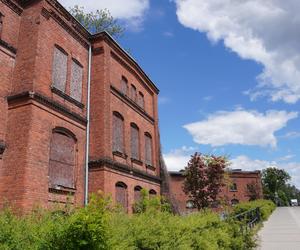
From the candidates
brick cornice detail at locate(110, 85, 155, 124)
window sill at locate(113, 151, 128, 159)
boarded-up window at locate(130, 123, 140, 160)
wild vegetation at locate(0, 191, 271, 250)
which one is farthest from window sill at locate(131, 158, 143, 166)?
wild vegetation at locate(0, 191, 271, 250)

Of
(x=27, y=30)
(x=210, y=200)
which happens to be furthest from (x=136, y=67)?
(x=210, y=200)

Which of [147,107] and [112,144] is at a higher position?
[147,107]

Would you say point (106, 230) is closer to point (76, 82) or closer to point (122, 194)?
point (76, 82)

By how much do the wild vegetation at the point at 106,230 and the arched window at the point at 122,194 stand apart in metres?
6.20

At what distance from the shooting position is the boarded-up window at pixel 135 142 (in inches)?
774

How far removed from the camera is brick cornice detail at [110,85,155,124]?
709 inches

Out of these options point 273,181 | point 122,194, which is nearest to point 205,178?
point 122,194

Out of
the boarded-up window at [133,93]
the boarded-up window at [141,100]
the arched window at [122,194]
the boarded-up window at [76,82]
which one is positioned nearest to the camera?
the boarded-up window at [76,82]

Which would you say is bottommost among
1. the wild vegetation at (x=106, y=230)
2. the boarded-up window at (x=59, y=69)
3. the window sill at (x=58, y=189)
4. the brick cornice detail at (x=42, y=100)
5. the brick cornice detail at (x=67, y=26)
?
the wild vegetation at (x=106, y=230)

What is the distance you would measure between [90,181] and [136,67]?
877 centimetres

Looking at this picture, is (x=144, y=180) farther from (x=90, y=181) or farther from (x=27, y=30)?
(x=27, y=30)

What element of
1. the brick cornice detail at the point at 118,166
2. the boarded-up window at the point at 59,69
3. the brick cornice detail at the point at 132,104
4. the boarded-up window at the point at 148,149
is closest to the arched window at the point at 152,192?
the brick cornice detail at the point at 118,166

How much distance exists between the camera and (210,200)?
81.7ft

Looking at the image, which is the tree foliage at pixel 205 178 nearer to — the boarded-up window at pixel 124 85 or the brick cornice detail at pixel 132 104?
the brick cornice detail at pixel 132 104
